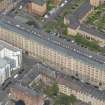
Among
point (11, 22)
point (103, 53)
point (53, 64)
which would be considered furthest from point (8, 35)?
point (103, 53)

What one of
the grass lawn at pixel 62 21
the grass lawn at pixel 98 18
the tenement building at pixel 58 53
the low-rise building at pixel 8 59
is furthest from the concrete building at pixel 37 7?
the low-rise building at pixel 8 59

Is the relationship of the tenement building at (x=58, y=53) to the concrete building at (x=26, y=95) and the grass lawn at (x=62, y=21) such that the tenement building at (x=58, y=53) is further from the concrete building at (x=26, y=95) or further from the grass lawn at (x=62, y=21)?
the concrete building at (x=26, y=95)

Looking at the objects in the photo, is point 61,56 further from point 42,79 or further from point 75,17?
point 75,17

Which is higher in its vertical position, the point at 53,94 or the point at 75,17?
the point at 75,17

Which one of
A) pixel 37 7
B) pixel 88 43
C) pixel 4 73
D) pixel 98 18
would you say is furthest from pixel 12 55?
pixel 98 18

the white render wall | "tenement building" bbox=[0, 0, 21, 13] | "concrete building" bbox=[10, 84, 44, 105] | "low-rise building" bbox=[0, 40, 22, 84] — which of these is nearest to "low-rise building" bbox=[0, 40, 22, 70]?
"low-rise building" bbox=[0, 40, 22, 84]

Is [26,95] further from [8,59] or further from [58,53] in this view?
[58,53]
